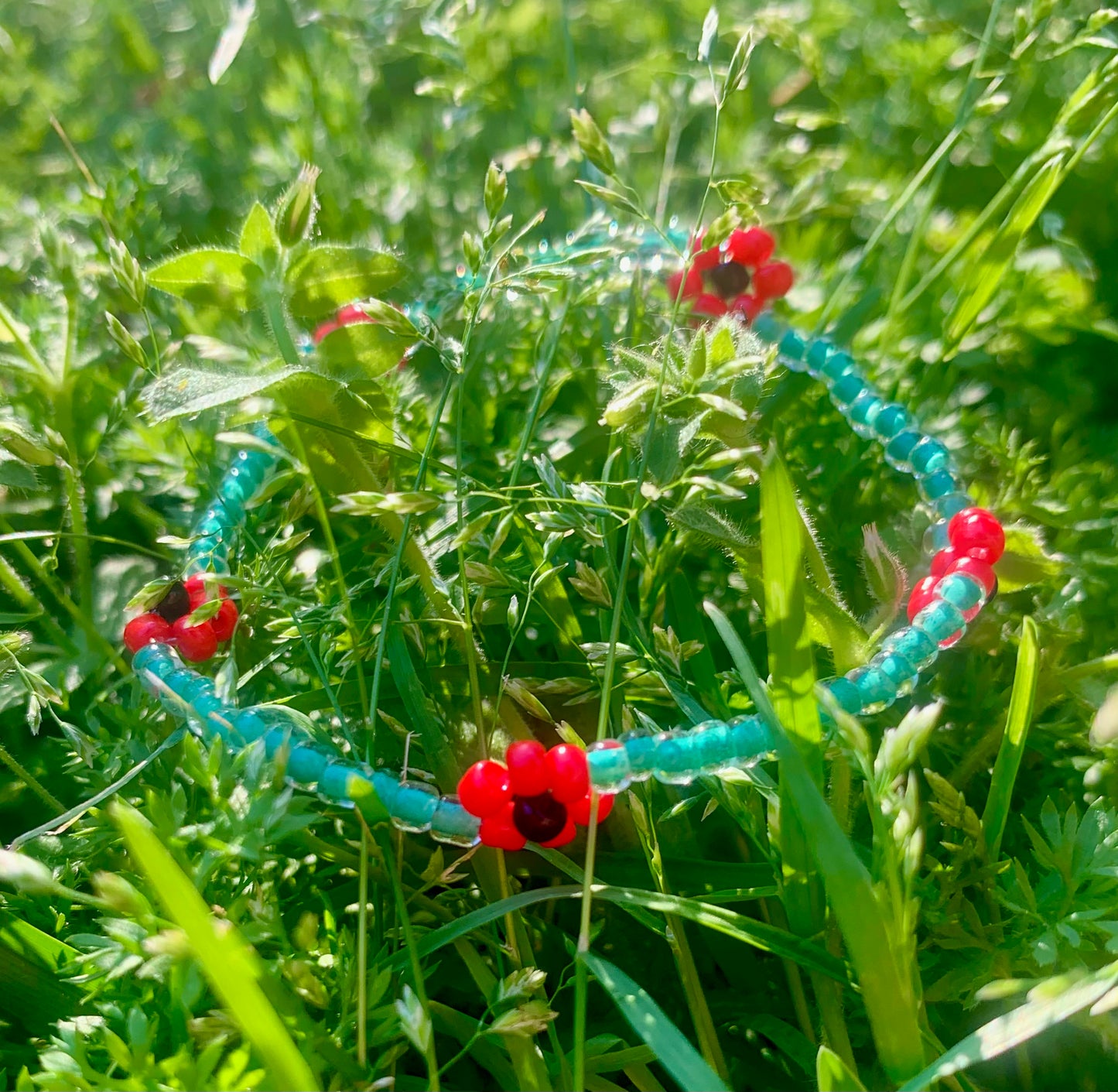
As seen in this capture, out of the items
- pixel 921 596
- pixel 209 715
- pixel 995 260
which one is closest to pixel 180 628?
pixel 209 715

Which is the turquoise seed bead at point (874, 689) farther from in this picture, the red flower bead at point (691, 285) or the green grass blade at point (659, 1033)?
the red flower bead at point (691, 285)

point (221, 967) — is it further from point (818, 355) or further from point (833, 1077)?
point (818, 355)

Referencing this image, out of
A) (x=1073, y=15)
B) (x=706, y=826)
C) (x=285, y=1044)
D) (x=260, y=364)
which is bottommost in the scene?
(x=706, y=826)

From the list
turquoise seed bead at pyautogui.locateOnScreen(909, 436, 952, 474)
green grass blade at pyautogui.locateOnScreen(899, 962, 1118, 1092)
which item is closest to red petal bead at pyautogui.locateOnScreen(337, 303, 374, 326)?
turquoise seed bead at pyautogui.locateOnScreen(909, 436, 952, 474)

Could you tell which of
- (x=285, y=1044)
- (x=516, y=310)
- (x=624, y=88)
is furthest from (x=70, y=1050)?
(x=624, y=88)

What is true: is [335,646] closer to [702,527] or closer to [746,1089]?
[702,527]

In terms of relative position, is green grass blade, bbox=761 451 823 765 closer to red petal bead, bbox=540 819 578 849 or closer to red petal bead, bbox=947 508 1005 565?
red petal bead, bbox=540 819 578 849
